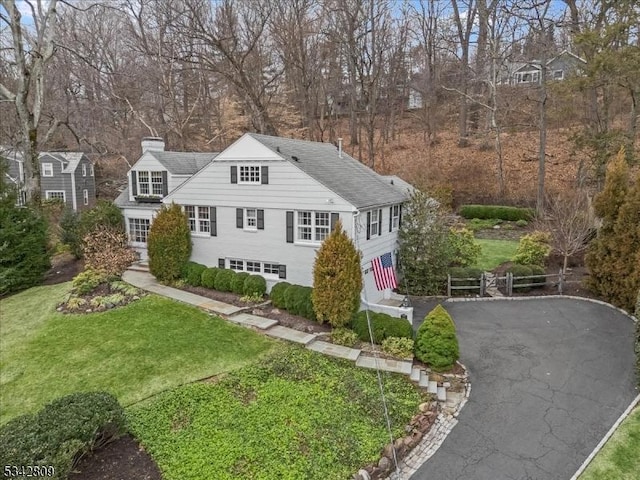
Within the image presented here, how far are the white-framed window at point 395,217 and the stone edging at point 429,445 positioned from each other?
884 centimetres

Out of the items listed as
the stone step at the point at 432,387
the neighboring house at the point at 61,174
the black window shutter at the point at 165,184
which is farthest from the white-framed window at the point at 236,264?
the neighboring house at the point at 61,174

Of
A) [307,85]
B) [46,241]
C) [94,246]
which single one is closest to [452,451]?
[94,246]

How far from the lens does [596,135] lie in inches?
922

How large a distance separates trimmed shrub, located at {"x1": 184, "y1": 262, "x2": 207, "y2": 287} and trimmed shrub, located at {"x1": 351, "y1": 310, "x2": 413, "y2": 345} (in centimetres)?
704

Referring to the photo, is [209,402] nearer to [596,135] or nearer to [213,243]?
[213,243]

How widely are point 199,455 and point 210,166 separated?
11519mm

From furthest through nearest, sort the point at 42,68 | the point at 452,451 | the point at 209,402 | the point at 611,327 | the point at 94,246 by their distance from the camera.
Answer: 1. the point at 42,68
2. the point at 94,246
3. the point at 611,327
4. the point at 209,402
5. the point at 452,451

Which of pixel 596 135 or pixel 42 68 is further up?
pixel 42 68

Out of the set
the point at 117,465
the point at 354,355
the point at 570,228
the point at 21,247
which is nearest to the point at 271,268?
the point at 354,355

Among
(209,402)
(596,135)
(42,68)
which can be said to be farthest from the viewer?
(596,135)

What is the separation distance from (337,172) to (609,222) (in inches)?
400

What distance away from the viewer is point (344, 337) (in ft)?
42.1

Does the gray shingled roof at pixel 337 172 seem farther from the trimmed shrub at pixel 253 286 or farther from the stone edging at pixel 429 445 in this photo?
the stone edging at pixel 429 445

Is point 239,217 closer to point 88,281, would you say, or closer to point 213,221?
point 213,221
